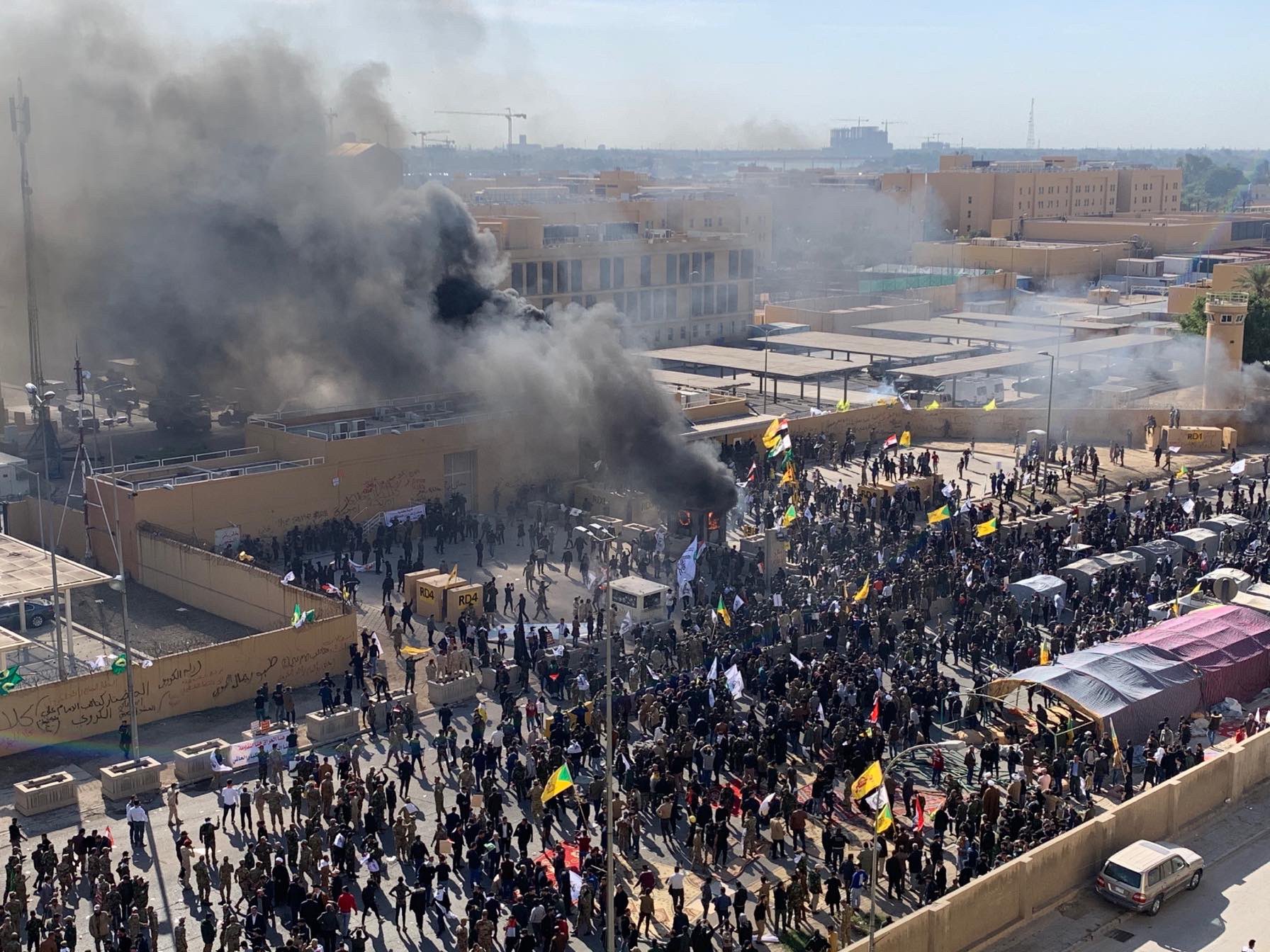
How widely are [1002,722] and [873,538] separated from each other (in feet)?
34.6

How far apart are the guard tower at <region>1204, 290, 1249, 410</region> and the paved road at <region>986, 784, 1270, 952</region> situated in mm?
32004

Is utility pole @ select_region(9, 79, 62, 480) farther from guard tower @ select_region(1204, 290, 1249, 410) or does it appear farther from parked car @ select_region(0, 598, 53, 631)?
guard tower @ select_region(1204, 290, 1249, 410)

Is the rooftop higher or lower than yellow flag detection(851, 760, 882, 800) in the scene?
higher

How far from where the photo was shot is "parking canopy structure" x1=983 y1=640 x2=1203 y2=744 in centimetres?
2238

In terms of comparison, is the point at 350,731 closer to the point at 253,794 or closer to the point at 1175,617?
the point at 253,794

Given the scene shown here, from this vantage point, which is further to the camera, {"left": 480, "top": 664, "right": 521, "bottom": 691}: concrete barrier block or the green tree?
the green tree

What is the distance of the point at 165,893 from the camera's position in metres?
17.5

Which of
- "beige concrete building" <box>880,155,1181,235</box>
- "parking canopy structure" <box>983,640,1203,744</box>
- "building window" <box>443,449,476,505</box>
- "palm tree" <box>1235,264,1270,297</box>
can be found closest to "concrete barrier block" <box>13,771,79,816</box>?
"parking canopy structure" <box>983,640,1203,744</box>

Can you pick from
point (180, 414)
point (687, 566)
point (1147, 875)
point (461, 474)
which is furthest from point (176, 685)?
point (180, 414)

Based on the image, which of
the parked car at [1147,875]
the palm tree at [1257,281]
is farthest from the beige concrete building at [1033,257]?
the parked car at [1147,875]

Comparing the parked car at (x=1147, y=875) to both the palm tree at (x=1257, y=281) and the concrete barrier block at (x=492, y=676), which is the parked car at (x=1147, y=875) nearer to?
the concrete barrier block at (x=492, y=676)

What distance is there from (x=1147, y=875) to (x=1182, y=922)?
2.33 ft

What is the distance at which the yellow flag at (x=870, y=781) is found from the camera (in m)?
17.6

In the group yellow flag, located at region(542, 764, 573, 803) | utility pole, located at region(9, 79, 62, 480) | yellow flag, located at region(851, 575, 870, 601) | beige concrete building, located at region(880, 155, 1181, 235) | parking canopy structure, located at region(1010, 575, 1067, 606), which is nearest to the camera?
yellow flag, located at region(542, 764, 573, 803)
